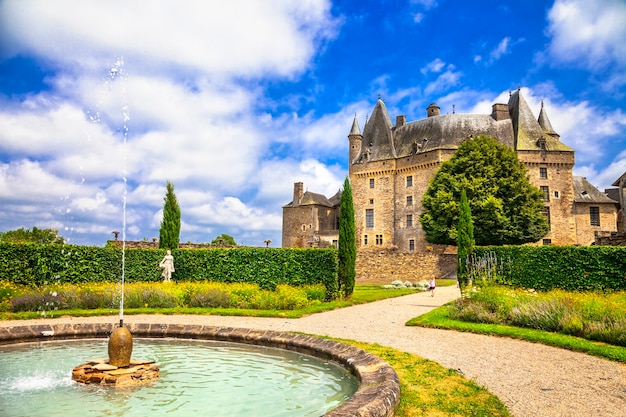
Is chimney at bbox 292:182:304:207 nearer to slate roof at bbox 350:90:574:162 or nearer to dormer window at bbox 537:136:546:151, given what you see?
slate roof at bbox 350:90:574:162

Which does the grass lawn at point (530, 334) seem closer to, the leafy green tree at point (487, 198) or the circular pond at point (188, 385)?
the circular pond at point (188, 385)

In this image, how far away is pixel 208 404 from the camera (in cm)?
529

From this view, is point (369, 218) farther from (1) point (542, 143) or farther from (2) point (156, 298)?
(2) point (156, 298)

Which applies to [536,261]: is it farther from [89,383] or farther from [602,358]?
[89,383]

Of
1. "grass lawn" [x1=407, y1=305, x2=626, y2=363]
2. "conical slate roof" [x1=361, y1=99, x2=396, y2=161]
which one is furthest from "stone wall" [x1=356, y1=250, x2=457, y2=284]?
"grass lawn" [x1=407, y1=305, x2=626, y2=363]

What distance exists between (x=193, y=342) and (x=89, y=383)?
2943 mm

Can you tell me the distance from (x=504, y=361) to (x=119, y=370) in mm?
6448

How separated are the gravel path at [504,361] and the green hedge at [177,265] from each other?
17.4ft

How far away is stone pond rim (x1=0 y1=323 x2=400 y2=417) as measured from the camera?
4.57 meters

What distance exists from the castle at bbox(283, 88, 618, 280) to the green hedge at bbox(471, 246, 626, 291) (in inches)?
831

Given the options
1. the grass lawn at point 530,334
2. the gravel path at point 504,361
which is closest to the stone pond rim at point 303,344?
the gravel path at point 504,361

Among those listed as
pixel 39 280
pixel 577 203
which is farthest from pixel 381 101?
pixel 39 280

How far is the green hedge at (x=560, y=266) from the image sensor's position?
16328mm

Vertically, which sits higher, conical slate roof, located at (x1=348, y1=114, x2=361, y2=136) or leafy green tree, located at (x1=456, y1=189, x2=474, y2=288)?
conical slate roof, located at (x1=348, y1=114, x2=361, y2=136)
